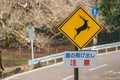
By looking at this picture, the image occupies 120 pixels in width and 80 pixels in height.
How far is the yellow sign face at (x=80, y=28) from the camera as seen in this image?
10.0m

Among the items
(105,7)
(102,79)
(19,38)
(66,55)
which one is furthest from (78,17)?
(19,38)

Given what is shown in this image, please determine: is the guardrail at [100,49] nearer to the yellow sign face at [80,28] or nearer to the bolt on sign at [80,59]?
the bolt on sign at [80,59]

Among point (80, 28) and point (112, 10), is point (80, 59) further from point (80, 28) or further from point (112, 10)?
point (112, 10)

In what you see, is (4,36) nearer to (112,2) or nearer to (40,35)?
(40,35)

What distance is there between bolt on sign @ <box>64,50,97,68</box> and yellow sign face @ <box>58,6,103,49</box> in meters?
0.32

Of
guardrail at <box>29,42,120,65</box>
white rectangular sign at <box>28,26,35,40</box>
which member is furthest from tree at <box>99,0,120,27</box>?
guardrail at <box>29,42,120,65</box>

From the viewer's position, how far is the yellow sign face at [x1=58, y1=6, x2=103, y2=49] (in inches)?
394

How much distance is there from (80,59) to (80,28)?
0.75 metres

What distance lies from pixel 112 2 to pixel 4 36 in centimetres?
1172

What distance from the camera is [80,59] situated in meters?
10.3

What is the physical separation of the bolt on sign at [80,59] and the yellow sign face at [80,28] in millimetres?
322

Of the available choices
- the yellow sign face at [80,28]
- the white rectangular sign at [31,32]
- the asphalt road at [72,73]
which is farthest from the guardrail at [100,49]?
the yellow sign face at [80,28]

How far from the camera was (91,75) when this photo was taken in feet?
73.9

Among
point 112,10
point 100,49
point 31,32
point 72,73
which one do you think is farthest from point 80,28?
point 100,49
